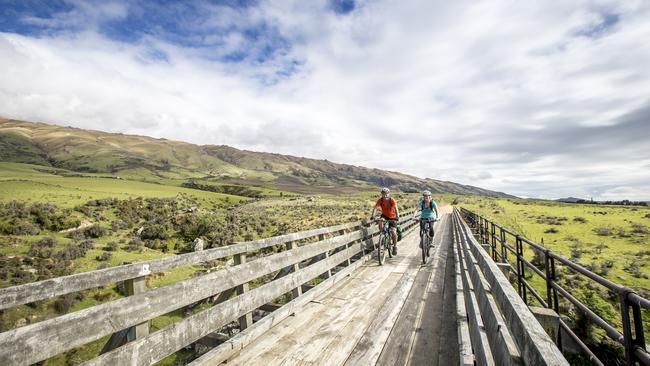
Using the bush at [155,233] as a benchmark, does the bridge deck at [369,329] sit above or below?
above

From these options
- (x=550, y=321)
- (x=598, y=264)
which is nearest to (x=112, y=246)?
(x=550, y=321)

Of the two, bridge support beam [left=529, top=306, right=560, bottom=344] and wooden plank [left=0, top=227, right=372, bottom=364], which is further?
bridge support beam [left=529, top=306, right=560, bottom=344]

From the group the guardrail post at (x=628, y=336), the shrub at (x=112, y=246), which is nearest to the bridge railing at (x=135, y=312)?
the guardrail post at (x=628, y=336)

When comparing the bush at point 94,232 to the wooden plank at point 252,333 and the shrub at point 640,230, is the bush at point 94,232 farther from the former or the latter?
the shrub at point 640,230

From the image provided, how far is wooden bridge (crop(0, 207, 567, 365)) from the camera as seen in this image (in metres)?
2.57

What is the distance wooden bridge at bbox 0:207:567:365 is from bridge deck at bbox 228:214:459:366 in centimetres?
2

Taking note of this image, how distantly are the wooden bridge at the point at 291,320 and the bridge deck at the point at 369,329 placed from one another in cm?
2

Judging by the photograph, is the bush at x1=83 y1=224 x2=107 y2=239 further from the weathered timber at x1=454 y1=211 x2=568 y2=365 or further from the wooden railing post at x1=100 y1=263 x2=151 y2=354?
the weathered timber at x1=454 y1=211 x2=568 y2=365

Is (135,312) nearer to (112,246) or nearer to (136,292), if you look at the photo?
(136,292)

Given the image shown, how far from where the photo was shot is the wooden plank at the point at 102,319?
2.26m

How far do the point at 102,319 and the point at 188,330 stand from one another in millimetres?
1130

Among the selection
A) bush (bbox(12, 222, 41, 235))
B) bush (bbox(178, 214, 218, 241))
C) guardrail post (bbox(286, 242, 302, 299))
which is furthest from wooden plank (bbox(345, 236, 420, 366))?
bush (bbox(12, 222, 41, 235))

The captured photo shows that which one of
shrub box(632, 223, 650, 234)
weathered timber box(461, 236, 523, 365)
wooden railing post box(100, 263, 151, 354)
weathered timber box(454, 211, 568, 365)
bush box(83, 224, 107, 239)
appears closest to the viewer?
weathered timber box(454, 211, 568, 365)

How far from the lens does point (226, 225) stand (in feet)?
97.6
